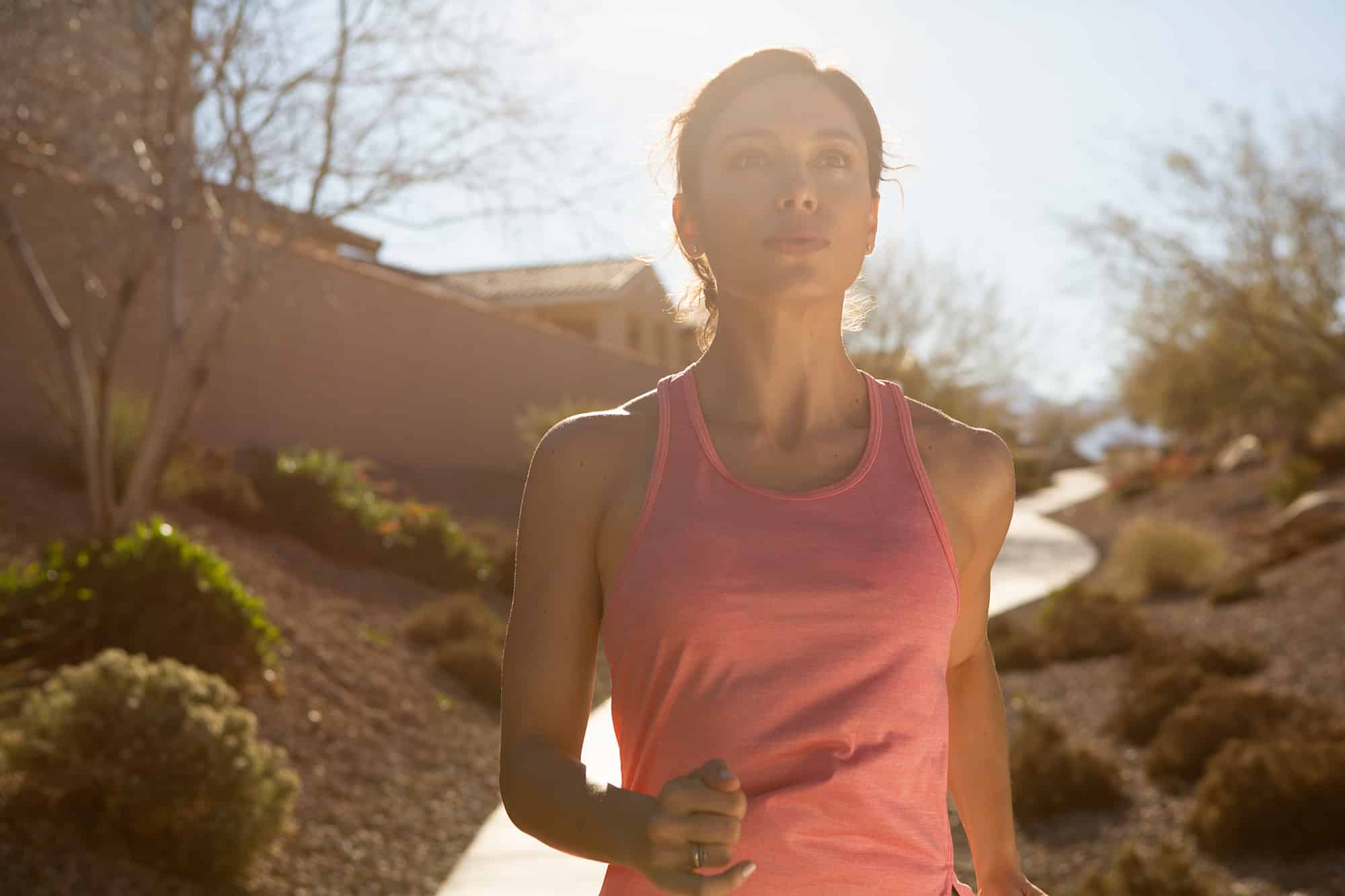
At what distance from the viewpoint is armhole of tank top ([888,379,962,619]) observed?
5.27ft

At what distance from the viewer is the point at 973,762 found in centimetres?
187

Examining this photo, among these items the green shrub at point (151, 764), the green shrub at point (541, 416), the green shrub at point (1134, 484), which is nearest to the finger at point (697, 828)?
the green shrub at point (151, 764)

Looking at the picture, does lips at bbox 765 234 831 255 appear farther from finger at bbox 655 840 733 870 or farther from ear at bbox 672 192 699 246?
finger at bbox 655 840 733 870

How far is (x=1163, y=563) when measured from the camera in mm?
16625

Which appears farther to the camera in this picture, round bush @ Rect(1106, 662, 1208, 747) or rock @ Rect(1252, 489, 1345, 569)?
rock @ Rect(1252, 489, 1345, 569)

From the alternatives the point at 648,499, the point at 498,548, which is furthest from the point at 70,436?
the point at 648,499

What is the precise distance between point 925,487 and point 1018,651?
35.9ft

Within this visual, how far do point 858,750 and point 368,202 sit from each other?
304 inches

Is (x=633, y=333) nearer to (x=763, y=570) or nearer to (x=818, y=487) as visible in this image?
(x=818, y=487)

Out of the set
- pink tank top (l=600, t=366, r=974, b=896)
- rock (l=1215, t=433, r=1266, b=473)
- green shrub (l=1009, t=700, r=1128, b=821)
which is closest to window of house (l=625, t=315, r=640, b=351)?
rock (l=1215, t=433, r=1266, b=473)

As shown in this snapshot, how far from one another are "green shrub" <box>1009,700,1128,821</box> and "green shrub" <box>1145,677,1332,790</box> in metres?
0.34

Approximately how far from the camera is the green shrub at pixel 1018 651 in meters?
11.9

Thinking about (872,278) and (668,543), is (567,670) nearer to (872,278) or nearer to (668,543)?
(668,543)

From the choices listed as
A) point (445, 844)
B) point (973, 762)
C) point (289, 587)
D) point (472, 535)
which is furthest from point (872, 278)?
point (973, 762)
